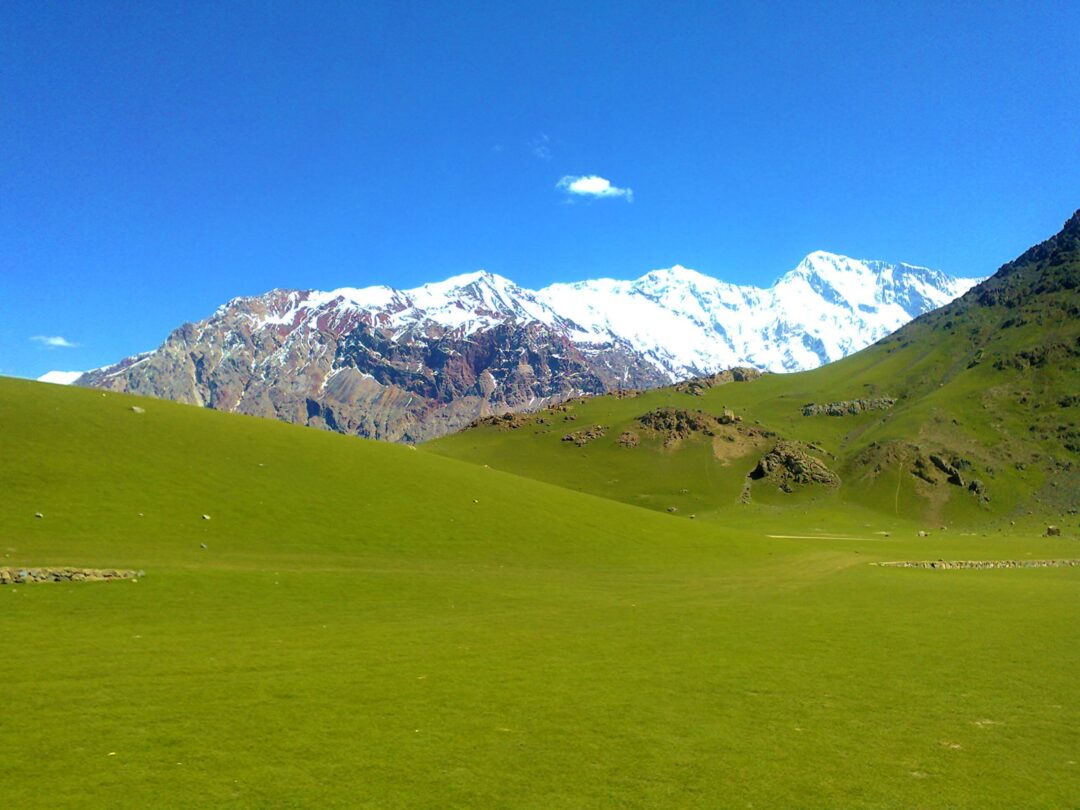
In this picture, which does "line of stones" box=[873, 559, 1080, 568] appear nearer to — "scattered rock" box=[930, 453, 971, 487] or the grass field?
the grass field

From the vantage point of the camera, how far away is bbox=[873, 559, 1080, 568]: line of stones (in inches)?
2734

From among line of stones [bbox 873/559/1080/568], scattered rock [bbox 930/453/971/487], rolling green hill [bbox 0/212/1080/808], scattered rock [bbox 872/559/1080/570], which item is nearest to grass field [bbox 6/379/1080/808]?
rolling green hill [bbox 0/212/1080/808]

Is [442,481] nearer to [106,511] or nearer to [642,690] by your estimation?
[106,511]

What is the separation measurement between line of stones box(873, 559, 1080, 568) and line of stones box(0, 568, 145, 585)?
63.9 meters

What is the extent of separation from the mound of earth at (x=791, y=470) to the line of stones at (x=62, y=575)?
162927 millimetres

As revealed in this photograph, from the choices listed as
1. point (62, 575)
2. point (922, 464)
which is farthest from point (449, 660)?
point (922, 464)

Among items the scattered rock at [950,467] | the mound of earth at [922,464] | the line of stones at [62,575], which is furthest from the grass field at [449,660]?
the scattered rock at [950,467]

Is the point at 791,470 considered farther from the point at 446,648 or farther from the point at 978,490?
the point at 446,648

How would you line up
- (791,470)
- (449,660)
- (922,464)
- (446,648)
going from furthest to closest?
(791,470)
(922,464)
(446,648)
(449,660)

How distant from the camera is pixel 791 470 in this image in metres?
180

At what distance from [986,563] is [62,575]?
267 feet

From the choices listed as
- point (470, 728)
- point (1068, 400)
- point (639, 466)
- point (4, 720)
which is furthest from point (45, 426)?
point (1068, 400)

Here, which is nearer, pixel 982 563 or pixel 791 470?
pixel 982 563

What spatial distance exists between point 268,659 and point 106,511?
1111 inches
